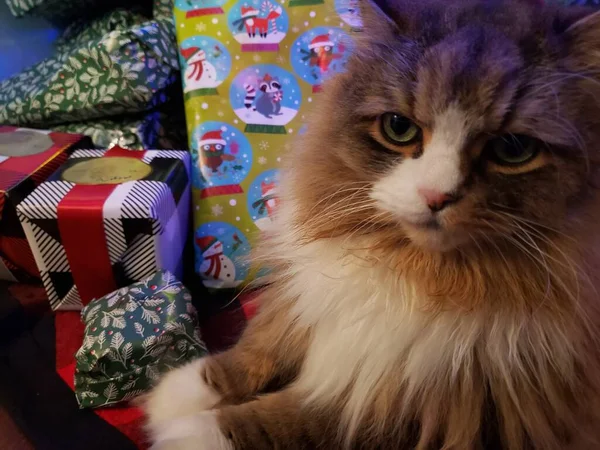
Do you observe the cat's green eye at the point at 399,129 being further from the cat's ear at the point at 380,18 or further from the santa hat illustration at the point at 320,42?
the santa hat illustration at the point at 320,42

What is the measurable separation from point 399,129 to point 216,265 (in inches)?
36.9

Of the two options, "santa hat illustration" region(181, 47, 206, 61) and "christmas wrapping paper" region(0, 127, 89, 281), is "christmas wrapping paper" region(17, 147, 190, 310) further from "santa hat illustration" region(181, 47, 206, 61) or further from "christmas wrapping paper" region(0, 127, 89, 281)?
"santa hat illustration" region(181, 47, 206, 61)

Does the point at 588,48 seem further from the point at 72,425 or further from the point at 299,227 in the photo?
the point at 72,425

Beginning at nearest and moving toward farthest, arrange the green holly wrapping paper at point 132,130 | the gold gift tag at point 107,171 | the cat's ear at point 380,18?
the cat's ear at point 380,18 → the gold gift tag at point 107,171 → the green holly wrapping paper at point 132,130

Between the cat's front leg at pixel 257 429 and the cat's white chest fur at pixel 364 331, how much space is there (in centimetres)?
3

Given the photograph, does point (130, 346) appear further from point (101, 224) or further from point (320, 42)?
point (320, 42)

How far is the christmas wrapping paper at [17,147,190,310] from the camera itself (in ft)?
4.05

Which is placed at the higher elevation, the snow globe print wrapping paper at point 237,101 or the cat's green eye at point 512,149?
the cat's green eye at point 512,149

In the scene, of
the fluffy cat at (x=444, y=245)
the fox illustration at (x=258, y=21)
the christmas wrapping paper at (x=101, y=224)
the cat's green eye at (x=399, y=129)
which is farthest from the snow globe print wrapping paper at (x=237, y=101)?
the cat's green eye at (x=399, y=129)

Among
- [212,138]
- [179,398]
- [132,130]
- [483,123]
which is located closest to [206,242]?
[212,138]

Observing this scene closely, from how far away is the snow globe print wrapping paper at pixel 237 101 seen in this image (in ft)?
4.82

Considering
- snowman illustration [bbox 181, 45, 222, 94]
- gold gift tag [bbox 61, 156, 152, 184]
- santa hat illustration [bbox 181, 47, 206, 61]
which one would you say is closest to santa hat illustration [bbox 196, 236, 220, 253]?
gold gift tag [bbox 61, 156, 152, 184]

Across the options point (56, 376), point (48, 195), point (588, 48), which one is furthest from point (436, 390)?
point (48, 195)

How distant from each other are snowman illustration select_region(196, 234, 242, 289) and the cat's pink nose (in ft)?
3.15
